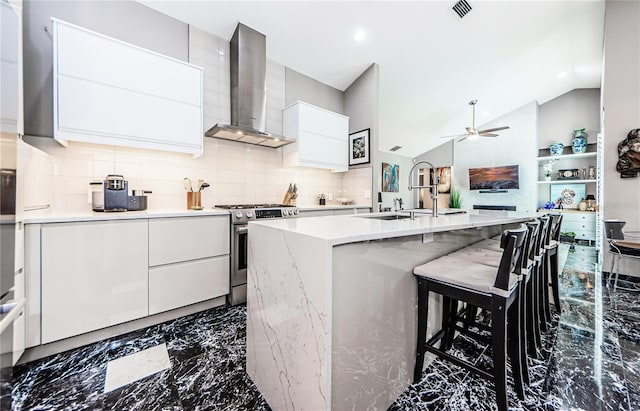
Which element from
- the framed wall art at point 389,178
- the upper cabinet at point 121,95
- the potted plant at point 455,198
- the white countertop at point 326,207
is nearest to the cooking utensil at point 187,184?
the upper cabinet at point 121,95

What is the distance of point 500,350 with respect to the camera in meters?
1.13

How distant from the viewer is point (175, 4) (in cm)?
242

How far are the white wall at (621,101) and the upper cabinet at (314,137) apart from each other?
3362 mm

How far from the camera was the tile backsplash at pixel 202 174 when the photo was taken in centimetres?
205

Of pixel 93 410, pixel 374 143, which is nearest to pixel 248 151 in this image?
pixel 374 143

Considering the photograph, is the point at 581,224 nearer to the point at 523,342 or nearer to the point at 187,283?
the point at 523,342

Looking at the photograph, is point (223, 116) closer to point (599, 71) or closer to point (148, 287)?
point (148, 287)

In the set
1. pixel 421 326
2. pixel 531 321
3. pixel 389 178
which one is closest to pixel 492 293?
pixel 421 326

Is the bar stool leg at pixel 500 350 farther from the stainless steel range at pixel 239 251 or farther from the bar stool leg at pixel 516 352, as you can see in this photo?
the stainless steel range at pixel 239 251

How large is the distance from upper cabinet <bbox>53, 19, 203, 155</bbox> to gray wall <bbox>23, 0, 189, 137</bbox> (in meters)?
0.33

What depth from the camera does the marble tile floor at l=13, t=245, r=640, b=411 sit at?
1262 mm

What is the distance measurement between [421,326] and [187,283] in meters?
1.84

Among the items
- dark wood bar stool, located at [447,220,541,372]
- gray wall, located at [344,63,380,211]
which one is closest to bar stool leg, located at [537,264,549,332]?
dark wood bar stool, located at [447,220,541,372]

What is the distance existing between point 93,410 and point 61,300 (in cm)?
77
